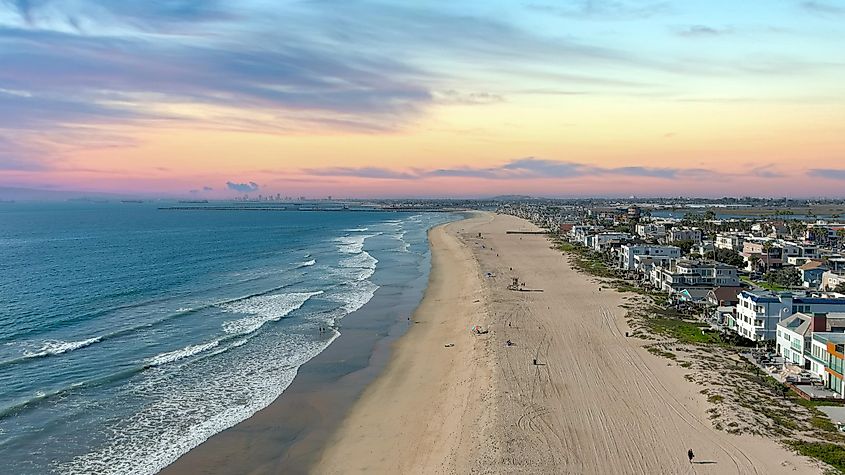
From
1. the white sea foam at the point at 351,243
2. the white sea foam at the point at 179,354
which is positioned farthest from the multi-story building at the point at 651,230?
the white sea foam at the point at 179,354

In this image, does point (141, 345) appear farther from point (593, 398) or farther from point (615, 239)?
point (615, 239)

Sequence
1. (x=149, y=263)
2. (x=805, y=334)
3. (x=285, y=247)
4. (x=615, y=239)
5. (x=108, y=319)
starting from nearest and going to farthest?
1. (x=805, y=334)
2. (x=108, y=319)
3. (x=149, y=263)
4. (x=615, y=239)
5. (x=285, y=247)

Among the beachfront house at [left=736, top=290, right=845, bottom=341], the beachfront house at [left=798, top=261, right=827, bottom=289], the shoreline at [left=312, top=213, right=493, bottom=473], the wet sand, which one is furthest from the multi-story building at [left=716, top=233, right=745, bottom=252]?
the wet sand

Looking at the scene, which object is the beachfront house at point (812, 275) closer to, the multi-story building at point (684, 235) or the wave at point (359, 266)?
the multi-story building at point (684, 235)

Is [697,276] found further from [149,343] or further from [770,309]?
[149,343]

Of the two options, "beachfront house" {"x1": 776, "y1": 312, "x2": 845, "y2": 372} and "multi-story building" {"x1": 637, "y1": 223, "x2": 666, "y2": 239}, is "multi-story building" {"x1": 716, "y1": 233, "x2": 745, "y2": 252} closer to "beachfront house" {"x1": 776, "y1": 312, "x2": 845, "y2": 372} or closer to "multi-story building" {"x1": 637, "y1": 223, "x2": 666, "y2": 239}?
"multi-story building" {"x1": 637, "y1": 223, "x2": 666, "y2": 239}

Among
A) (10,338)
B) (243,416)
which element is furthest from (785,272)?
(10,338)
